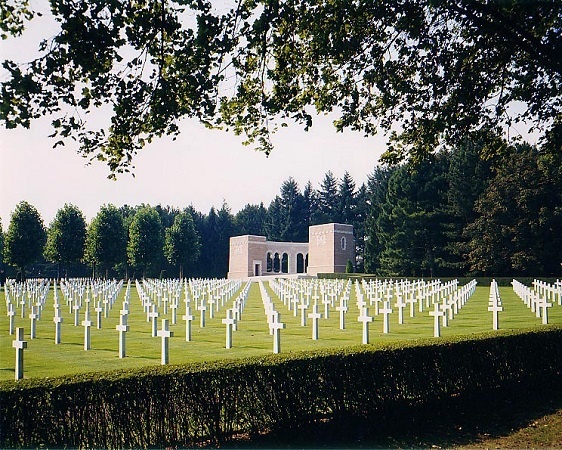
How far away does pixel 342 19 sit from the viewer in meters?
8.34

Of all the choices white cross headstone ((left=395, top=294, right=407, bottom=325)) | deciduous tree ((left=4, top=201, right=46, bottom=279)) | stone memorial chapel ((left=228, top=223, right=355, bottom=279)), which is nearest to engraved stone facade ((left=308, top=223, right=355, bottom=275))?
stone memorial chapel ((left=228, top=223, right=355, bottom=279))

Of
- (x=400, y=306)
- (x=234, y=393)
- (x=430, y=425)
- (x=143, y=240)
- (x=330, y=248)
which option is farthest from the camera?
(x=330, y=248)

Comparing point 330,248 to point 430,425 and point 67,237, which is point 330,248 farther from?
point 430,425

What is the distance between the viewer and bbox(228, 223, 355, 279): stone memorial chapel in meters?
67.1

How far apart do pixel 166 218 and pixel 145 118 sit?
8229cm

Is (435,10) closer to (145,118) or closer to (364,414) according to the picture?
(145,118)

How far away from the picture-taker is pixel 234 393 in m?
6.07

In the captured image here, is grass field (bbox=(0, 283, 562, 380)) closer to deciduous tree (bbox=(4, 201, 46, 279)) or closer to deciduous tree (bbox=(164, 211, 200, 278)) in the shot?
deciduous tree (bbox=(4, 201, 46, 279))

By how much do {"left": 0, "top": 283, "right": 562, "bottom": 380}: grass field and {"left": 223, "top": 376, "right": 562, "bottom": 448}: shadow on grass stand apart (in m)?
3.67

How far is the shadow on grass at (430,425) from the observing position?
6.32 m

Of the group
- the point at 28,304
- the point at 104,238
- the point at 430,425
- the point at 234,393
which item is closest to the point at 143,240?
the point at 104,238

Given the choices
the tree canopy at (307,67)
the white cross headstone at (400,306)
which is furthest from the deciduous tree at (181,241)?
the tree canopy at (307,67)

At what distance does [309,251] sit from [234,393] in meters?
64.7

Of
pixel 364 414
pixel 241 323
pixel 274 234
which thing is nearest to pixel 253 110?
pixel 364 414
